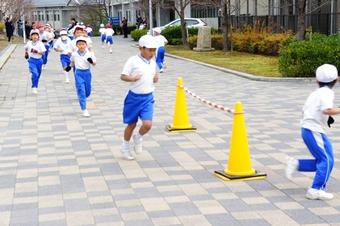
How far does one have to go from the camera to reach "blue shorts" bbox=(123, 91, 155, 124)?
23.5 feet

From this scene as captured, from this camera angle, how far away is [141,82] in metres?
7.11

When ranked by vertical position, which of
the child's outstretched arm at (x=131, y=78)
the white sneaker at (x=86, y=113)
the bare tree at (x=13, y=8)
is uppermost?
the bare tree at (x=13, y=8)

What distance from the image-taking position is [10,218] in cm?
534

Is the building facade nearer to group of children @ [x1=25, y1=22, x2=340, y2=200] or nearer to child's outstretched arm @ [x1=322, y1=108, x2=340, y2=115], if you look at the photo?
group of children @ [x1=25, y1=22, x2=340, y2=200]

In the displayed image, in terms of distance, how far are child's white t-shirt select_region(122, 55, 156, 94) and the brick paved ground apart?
0.93 meters

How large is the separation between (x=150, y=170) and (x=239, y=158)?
1124mm

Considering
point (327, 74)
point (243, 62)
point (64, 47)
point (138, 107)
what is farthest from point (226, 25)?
point (327, 74)

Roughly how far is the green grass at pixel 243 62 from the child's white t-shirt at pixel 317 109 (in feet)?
36.7

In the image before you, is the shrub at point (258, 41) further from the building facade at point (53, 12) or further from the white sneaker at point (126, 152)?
the building facade at point (53, 12)

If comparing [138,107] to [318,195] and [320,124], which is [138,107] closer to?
[320,124]

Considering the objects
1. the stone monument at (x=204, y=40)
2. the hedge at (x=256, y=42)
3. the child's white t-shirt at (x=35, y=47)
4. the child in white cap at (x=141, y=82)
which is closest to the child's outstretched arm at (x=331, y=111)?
the child in white cap at (x=141, y=82)

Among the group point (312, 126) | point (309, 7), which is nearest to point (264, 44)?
point (309, 7)

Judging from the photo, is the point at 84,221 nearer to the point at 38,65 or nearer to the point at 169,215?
the point at 169,215

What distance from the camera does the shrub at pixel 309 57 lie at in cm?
1553
